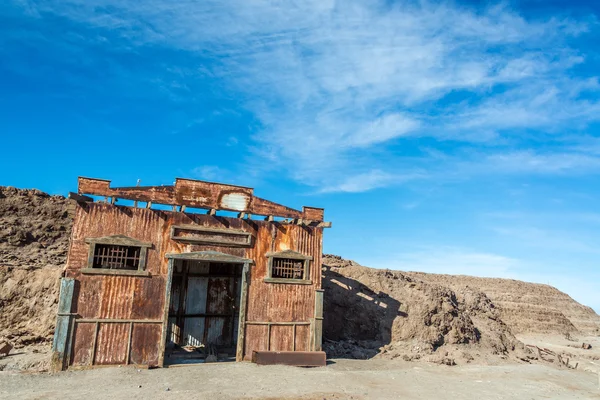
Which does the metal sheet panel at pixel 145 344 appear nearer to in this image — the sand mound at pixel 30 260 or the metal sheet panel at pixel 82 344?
the metal sheet panel at pixel 82 344

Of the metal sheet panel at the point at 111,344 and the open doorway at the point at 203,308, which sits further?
the open doorway at the point at 203,308

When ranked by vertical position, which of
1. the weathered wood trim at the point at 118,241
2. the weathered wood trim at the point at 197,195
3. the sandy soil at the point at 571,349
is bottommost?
the sandy soil at the point at 571,349

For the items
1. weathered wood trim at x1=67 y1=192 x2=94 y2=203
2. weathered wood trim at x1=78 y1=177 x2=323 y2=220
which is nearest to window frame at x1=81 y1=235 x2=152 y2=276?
weathered wood trim at x1=67 y1=192 x2=94 y2=203

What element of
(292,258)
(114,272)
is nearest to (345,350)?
(292,258)

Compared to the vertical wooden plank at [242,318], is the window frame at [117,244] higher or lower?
higher

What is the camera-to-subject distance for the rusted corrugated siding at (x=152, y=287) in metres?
13.8

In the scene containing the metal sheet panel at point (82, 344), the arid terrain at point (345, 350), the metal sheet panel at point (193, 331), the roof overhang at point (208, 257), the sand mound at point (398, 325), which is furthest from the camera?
the sand mound at point (398, 325)

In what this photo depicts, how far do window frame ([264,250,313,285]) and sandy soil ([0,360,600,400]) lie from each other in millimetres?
3247

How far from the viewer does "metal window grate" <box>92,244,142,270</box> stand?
14367mm

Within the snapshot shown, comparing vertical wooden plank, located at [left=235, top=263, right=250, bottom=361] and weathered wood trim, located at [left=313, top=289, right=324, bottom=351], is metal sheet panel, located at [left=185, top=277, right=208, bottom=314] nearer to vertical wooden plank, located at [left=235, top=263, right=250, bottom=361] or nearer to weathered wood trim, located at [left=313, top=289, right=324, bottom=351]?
vertical wooden plank, located at [left=235, top=263, right=250, bottom=361]

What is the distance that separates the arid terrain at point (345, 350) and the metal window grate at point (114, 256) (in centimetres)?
350

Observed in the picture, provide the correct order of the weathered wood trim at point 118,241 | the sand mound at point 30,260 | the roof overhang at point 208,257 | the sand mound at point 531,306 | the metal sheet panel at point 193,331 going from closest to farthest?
the weathered wood trim at point 118,241 < the roof overhang at point 208,257 < the sand mound at point 30,260 < the metal sheet panel at point 193,331 < the sand mound at point 531,306

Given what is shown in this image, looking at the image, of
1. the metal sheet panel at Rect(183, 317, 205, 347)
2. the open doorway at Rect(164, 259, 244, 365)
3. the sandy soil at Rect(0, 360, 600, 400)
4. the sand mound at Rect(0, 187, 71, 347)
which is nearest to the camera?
the sandy soil at Rect(0, 360, 600, 400)

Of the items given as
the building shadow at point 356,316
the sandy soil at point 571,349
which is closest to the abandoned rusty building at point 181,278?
the building shadow at point 356,316
